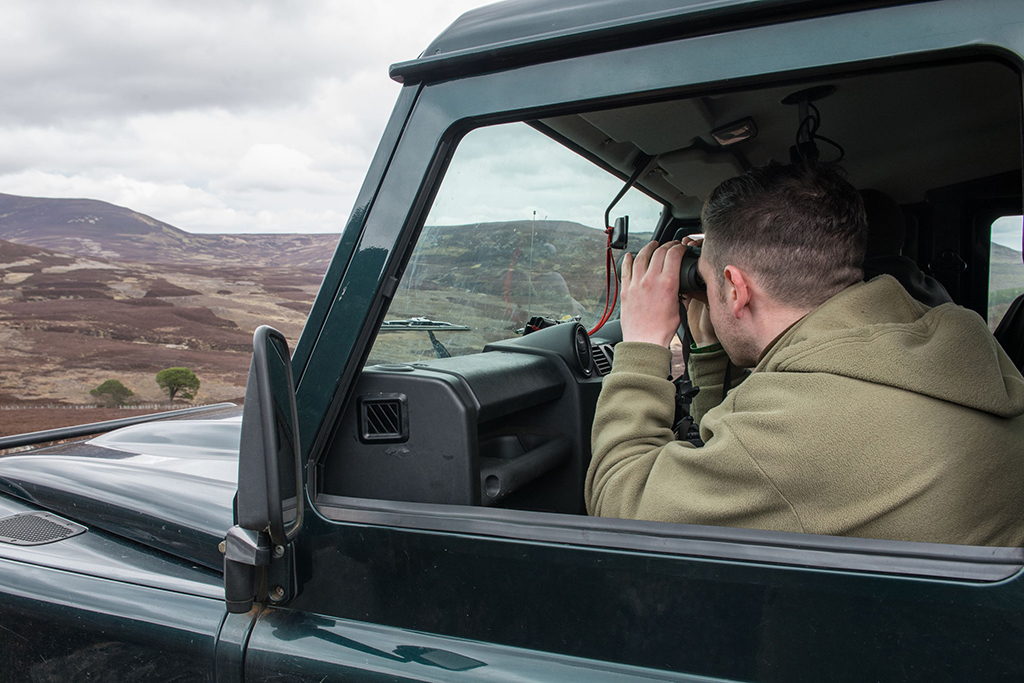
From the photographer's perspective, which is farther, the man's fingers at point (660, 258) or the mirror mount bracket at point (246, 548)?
the man's fingers at point (660, 258)

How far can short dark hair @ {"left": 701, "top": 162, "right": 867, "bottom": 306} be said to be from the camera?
140cm

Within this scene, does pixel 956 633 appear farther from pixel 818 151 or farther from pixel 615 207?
pixel 615 207

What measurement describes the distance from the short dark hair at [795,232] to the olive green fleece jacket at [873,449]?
0.75 feet

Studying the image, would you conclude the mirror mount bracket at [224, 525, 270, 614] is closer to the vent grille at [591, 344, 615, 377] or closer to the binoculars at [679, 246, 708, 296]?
the binoculars at [679, 246, 708, 296]

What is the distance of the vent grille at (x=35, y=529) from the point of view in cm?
153

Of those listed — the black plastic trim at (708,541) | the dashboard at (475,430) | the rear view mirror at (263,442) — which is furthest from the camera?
the dashboard at (475,430)

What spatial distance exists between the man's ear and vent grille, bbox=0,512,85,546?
1.54 meters

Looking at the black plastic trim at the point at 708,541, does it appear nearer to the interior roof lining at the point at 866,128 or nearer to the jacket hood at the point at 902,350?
the jacket hood at the point at 902,350

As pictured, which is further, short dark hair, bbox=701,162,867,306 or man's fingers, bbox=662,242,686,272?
man's fingers, bbox=662,242,686,272

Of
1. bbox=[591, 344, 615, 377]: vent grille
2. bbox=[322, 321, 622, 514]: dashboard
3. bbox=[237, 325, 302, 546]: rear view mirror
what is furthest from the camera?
bbox=[591, 344, 615, 377]: vent grille

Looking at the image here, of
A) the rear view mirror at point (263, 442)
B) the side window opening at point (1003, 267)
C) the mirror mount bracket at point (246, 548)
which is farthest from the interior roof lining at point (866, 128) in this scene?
the mirror mount bracket at point (246, 548)

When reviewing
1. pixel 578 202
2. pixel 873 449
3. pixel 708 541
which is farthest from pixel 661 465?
pixel 578 202

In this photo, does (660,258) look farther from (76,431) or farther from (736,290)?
(76,431)

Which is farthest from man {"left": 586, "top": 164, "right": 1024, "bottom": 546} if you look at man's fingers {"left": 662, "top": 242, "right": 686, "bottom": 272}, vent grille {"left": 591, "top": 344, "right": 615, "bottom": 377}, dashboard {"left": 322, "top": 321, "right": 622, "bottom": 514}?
vent grille {"left": 591, "top": 344, "right": 615, "bottom": 377}
